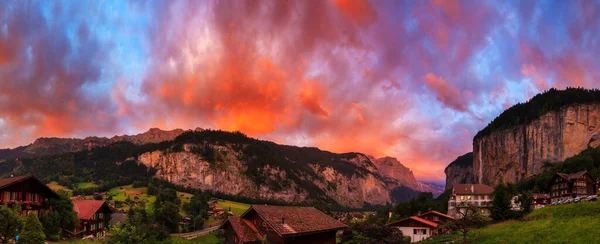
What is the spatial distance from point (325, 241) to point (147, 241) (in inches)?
1126

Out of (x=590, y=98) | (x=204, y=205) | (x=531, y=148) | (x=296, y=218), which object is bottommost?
(x=204, y=205)

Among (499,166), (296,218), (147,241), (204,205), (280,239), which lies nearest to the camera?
(147,241)

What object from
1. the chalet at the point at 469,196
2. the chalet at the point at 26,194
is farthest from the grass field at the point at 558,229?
the chalet at the point at 469,196

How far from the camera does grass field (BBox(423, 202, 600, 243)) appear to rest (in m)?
34.2

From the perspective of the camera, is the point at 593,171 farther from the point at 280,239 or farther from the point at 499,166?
the point at 280,239

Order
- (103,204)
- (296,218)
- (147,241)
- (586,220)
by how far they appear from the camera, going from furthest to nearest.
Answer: (103,204) < (296,218) < (586,220) < (147,241)

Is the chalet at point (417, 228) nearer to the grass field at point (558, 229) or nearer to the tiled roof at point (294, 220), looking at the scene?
the grass field at point (558, 229)

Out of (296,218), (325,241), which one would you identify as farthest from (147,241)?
(325,241)

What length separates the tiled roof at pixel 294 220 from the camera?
147ft

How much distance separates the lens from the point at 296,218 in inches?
1941

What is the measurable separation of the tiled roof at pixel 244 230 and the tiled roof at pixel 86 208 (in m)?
34.2

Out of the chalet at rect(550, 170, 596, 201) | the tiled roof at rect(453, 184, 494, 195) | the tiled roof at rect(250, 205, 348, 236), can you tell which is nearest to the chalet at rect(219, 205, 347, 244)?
the tiled roof at rect(250, 205, 348, 236)

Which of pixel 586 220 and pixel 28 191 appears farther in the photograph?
pixel 28 191

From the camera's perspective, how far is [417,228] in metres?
70.4
